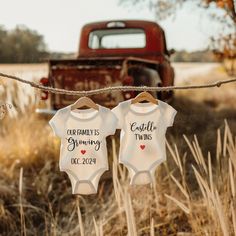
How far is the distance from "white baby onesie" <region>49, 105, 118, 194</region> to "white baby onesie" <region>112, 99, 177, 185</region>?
5 centimetres

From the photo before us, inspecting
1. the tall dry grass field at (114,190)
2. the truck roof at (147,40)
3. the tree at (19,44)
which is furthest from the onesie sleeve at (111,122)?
the tree at (19,44)

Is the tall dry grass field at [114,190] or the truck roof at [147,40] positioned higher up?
the truck roof at [147,40]

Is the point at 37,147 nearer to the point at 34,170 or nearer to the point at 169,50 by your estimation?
the point at 34,170

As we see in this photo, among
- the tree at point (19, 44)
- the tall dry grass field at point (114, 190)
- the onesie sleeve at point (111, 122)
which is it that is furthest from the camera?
the tree at point (19, 44)

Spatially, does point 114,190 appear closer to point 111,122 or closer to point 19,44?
point 111,122

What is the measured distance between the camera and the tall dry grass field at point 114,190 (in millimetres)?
2688

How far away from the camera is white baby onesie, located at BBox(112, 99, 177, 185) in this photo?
1504mm

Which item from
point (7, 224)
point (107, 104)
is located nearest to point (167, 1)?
point (107, 104)

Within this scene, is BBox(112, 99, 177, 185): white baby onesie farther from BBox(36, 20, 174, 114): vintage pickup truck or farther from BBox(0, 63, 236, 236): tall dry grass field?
BBox(36, 20, 174, 114): vintage pickup truck

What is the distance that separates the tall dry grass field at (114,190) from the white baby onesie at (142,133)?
487mm

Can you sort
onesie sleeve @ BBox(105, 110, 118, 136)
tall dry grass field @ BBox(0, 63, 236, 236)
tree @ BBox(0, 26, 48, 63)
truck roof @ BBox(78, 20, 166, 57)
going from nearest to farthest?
onesie sleeve @ BBox(105, 110, 118, 136) < tall dry grass field @ BBox(0, 63, 236, 236) < truck roof @ BBox(78, 20, 166, 57) < tree @ BBox(0, 26, 48, 63)

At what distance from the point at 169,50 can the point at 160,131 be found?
5.84 m

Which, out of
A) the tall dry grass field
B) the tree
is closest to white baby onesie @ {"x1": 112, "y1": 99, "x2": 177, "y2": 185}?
the tall dry grass field

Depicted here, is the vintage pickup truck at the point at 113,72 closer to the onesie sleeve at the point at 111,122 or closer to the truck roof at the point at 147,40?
the truck roof at the point at 147,40
